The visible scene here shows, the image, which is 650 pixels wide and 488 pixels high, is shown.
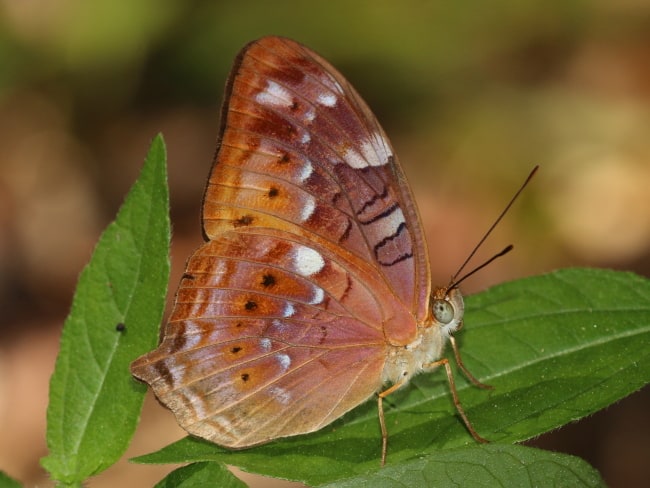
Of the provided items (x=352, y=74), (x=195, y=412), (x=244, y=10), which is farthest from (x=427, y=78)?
(x=195, y=412)

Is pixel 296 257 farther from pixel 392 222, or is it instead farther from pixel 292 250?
pixel 392 222

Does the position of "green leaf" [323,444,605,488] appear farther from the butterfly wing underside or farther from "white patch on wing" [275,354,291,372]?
"white patch on wing" [275,354,291,372]

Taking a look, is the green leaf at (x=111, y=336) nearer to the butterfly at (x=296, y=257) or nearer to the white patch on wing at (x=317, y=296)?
the butterfly at (x=296, y=257)

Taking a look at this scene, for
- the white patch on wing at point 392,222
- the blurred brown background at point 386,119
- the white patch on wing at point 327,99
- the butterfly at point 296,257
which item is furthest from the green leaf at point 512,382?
the blurred brown background at point 386,119

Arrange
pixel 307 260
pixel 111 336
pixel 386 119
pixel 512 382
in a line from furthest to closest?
pixel 386 119, pixel 307 260, pixel 512 382, pixel 111 336

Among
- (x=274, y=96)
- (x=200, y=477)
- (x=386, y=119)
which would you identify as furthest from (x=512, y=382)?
(x=386, y=119)

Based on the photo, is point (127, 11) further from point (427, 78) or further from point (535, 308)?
point (535, 308)

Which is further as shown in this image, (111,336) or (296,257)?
(296,257)
